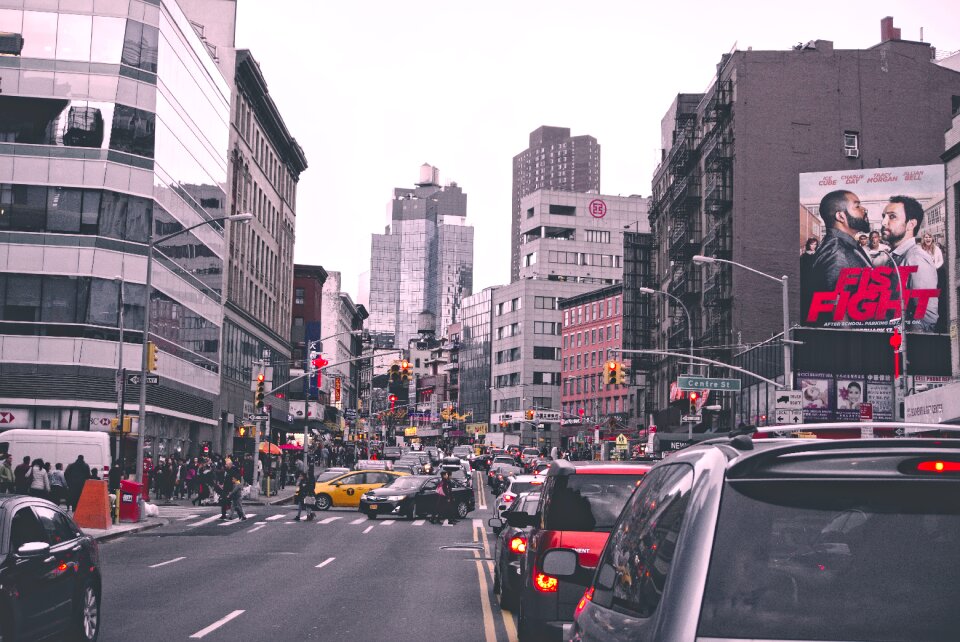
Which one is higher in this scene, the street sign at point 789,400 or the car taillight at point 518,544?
the street sign at point 789,400

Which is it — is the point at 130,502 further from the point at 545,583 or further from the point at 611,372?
the point at 545,583

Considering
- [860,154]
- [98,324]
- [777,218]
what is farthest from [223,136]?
[860,154]

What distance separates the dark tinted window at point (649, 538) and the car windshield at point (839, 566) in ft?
0.81

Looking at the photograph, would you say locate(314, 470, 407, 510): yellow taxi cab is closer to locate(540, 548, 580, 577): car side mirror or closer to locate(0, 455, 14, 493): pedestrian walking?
locate(0, 455, 14, 493): pedestrian walking

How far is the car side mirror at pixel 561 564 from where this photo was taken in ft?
21.0

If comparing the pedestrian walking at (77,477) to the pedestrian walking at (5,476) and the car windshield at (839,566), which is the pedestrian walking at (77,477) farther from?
the car windshield at (839,566)

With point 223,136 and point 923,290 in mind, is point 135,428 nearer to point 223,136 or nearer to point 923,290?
point 223,136

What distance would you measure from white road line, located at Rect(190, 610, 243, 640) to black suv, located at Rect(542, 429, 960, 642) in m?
10.6

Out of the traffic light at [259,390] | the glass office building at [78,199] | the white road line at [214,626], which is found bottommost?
the white road line at [214,626]

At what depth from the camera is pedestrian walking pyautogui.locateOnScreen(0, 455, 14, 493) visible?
29.8 meters

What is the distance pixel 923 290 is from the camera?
6241 cm

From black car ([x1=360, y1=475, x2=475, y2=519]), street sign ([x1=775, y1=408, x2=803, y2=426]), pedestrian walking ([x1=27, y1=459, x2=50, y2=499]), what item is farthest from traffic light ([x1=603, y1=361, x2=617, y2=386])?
pedestrian walking ([x1=27, y1=459, x2=50, y2=499])

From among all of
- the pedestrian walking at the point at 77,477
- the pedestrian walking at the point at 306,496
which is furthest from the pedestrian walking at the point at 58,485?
the pedestrian walking at the point at 306,496

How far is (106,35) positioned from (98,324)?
1266 cm
